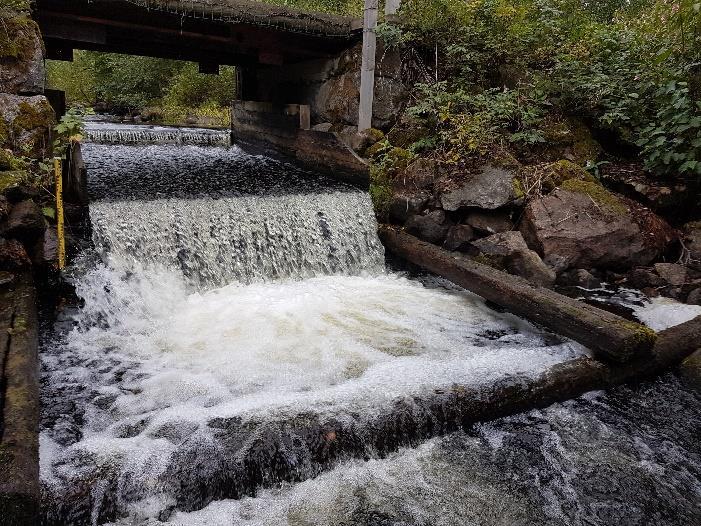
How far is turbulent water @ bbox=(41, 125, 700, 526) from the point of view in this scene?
2.64 meters

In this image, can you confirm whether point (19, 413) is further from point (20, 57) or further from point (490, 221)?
point (490, 221)

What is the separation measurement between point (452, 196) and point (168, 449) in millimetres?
5029

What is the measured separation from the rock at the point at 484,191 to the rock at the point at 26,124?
191 inches

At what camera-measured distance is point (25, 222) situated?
4367 millimetres

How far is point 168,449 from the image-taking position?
279cm

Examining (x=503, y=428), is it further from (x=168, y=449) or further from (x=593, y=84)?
(x=593, y=84)

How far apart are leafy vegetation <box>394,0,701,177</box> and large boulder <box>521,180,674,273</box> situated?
81 cm

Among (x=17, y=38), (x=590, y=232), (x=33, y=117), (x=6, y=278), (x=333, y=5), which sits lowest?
(x=6, y=278)

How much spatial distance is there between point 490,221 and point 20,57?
580 cm

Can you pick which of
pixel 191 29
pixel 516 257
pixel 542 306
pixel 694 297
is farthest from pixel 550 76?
pixel 191 29

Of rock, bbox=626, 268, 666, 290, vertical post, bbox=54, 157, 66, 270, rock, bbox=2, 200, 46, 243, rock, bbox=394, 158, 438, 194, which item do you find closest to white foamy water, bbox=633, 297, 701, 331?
rock, bbox=626, 268, 666, 290

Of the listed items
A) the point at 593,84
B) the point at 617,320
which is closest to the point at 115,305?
the point at 617,320

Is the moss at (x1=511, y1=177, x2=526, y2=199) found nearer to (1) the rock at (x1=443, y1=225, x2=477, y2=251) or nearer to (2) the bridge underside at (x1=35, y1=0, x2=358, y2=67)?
(1) the rock at (x1=443, y1=225, x2=477, y2=251)

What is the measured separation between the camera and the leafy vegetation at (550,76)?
243 inches
